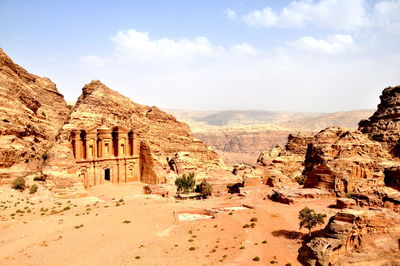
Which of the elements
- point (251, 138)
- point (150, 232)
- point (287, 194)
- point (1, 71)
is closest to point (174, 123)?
point (1, 71)

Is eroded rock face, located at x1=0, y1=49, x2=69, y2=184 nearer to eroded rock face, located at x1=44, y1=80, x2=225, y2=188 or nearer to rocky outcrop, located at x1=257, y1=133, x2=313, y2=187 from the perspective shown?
eroded rock face, located at x1=44, y1=80, x2=225, y2=188

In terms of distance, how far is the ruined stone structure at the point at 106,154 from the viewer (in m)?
38.8

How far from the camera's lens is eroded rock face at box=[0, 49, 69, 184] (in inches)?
1296

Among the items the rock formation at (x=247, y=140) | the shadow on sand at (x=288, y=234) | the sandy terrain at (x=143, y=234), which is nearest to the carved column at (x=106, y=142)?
the sandy terrain at (x=143, y=234)

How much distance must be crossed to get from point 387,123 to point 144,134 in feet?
122

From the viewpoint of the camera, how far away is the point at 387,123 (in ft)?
141

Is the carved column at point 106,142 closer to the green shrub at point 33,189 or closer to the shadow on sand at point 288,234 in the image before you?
the green shrub at point 33,189

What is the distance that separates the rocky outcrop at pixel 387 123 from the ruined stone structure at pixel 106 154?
35.7m

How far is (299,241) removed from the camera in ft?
55.3

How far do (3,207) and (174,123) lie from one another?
32026 millimetres

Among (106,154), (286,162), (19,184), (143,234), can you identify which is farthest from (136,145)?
(143,234)

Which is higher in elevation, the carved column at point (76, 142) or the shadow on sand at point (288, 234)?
the carved column at point (76, 142)

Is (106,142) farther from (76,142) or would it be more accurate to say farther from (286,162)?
(286,162)

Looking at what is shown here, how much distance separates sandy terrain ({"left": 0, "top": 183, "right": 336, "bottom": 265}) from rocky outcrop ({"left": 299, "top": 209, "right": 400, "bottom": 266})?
4.60 ft
